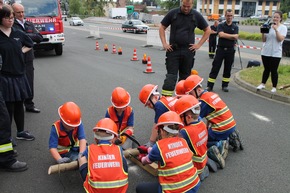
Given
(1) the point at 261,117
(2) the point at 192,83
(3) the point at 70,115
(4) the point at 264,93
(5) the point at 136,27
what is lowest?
(1) the point at 261,117

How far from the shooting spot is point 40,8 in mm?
12531

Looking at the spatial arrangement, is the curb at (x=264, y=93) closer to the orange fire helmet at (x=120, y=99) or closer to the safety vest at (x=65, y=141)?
the orange fire helmet at (x=120, y=99)

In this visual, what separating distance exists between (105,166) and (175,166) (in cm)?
66

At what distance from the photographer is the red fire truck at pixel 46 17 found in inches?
484

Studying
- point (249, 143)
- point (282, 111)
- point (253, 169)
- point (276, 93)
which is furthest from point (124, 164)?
point (276, 93)

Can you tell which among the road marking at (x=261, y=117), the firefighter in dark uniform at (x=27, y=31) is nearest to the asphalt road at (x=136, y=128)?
the road marking at (x=261, y=117)

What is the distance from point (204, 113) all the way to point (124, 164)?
5.29ft

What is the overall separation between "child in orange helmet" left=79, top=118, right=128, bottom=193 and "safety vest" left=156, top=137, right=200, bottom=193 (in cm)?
41

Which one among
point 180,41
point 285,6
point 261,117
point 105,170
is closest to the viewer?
point 105,170

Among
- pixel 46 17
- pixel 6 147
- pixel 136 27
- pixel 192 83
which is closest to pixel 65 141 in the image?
pixel 6 147

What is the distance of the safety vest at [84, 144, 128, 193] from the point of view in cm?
274

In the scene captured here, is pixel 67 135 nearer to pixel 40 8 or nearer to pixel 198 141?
pixel 198 141

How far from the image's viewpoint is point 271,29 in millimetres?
6957

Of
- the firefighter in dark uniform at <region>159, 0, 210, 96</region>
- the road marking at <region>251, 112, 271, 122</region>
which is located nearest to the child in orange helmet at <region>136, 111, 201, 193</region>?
the firefighter in dark uniform at <region>159, 0, 210, 96</region>
